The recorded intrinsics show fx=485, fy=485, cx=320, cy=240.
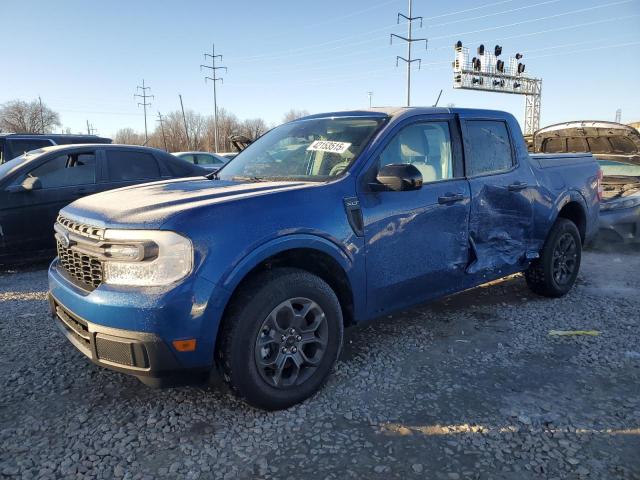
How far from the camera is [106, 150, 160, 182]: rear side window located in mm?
6676

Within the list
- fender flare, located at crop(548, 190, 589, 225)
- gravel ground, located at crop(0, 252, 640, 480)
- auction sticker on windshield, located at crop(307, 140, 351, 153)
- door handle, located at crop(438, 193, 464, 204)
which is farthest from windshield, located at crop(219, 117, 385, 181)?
fender flare, located at crop(548, 190, 589, 225)

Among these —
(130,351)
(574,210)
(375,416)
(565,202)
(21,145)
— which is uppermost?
(21,145)

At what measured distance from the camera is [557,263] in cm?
490

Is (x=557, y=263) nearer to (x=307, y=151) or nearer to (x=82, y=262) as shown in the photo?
(x=307, y=151)

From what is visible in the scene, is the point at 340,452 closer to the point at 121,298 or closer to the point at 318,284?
the point at 318,284

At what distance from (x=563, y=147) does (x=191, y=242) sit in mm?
8080

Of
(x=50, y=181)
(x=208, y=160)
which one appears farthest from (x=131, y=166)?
(x=208, y=160)

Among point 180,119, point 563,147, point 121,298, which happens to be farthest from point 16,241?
point 180,119

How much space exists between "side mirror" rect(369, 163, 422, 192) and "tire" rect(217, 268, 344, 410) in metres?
0.75

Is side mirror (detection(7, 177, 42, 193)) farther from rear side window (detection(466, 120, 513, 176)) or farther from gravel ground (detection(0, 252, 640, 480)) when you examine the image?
rear side window (detection(466, 120, 513, 176))

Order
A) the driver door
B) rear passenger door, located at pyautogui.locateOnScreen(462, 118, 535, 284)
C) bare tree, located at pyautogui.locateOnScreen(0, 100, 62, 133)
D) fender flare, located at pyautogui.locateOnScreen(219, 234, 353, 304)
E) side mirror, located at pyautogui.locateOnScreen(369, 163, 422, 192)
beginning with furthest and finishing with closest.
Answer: bare tree, located at pyautogui.locateOnScreen(0, 100, 62, 133), rear passenger door, located at pyautogui.locateOnScreen(462, 118, 535, 284), the driver door, side mirror, located at pyautogui.locateOnScreen(369, 163, 422, 192), fender flare, located at pyautogui.locateOnScreen(219, 234, 353, 304)

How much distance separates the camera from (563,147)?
8.58 m

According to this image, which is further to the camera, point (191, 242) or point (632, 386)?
point (632, 386)

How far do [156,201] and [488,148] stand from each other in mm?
2850
